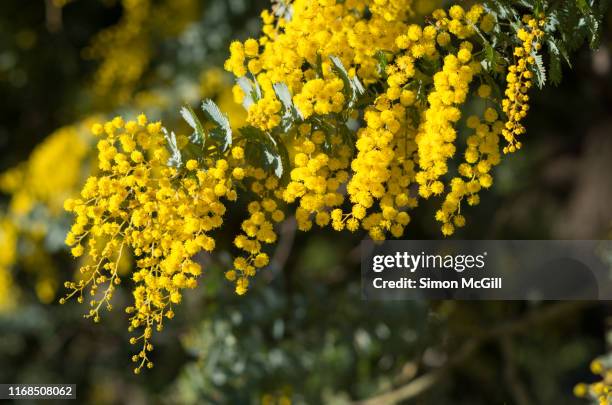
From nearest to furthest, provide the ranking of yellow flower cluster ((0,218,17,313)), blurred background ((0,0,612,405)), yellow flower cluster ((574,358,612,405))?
yellow flower cluster ((574,358,612,405))
blurred background ((0,0,612,405))
yellow flower cluster ((0,218,17,313))

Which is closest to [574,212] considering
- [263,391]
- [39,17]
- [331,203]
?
[263,391]

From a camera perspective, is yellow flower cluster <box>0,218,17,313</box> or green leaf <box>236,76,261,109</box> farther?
yellow flower cluster <box>0,218,17,313</box>

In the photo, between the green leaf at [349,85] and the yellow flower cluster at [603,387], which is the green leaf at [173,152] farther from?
the yellow flower cluster at [603,387]

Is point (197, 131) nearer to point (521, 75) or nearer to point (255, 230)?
point (255, 230)

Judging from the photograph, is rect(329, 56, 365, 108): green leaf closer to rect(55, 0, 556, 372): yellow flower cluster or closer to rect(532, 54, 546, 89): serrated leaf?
rect(55, 0, 556, 372): yellow flower cluster

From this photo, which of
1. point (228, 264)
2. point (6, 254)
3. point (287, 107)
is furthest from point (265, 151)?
point (6, 254)

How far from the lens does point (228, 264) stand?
2445 millimetres

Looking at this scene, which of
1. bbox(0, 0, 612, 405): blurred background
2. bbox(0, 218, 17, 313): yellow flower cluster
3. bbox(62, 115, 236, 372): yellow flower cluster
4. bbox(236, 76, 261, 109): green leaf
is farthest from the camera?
bbox(0, 218, 17, 313): yellow flower cluster

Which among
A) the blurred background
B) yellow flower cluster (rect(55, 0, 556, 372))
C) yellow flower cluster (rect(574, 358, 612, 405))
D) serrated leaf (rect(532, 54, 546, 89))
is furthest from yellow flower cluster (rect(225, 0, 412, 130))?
yellow flower cluster (rect(574, 358, 612, 405))

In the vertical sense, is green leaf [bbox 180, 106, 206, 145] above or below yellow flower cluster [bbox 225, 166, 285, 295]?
above

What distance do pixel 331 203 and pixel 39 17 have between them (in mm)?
2864

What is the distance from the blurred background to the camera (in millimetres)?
2775

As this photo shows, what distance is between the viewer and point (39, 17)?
376cm

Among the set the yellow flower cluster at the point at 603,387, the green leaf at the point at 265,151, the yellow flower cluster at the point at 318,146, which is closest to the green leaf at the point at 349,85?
the yellow flower cluster at the point at 318,146
